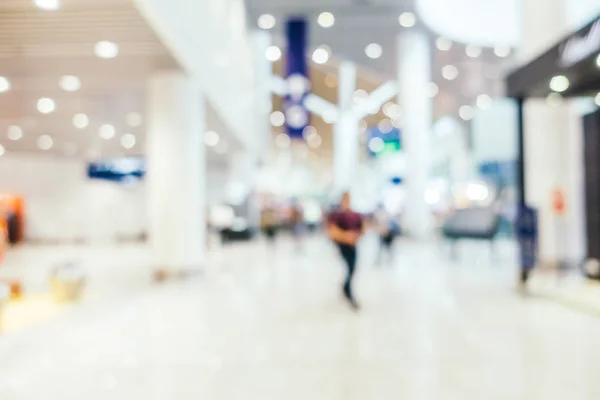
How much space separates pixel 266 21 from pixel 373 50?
4878 millimetres

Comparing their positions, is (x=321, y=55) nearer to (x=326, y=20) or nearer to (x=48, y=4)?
(x=326, y=20)

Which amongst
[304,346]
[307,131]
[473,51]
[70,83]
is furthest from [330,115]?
[304,346]

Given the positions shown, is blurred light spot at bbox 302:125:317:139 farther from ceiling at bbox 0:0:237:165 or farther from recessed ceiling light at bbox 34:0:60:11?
recessed ceiling light at bbox 34:0:60:11

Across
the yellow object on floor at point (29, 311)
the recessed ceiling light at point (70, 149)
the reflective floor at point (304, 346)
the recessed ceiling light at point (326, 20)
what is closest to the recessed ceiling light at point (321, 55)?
the recessed ceiling light at point (326, 20)

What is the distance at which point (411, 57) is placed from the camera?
19844mm

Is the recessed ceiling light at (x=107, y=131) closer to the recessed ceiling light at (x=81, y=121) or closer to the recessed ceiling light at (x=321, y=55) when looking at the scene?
the recessed ceiling light at (x=81, y=121)

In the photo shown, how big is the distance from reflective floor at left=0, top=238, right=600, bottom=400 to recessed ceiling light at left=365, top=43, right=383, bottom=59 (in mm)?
13844

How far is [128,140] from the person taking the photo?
59.9ft

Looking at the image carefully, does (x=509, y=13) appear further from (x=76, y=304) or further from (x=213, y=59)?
(x=76, y=304)

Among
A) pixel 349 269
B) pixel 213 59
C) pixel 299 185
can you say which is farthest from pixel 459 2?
pixel 299 185

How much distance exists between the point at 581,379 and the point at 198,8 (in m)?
8.19

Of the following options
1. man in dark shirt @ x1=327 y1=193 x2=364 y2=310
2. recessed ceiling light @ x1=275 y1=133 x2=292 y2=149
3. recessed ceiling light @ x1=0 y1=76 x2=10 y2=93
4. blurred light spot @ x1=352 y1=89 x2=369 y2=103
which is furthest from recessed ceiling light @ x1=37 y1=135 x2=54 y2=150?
recessed ceiling light @ x1=275 y1=133 x2=292 y2=149

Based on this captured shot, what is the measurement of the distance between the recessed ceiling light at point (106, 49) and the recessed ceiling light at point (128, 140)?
31.1 feet

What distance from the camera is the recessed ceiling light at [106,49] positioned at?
A: 7196 millimetres
